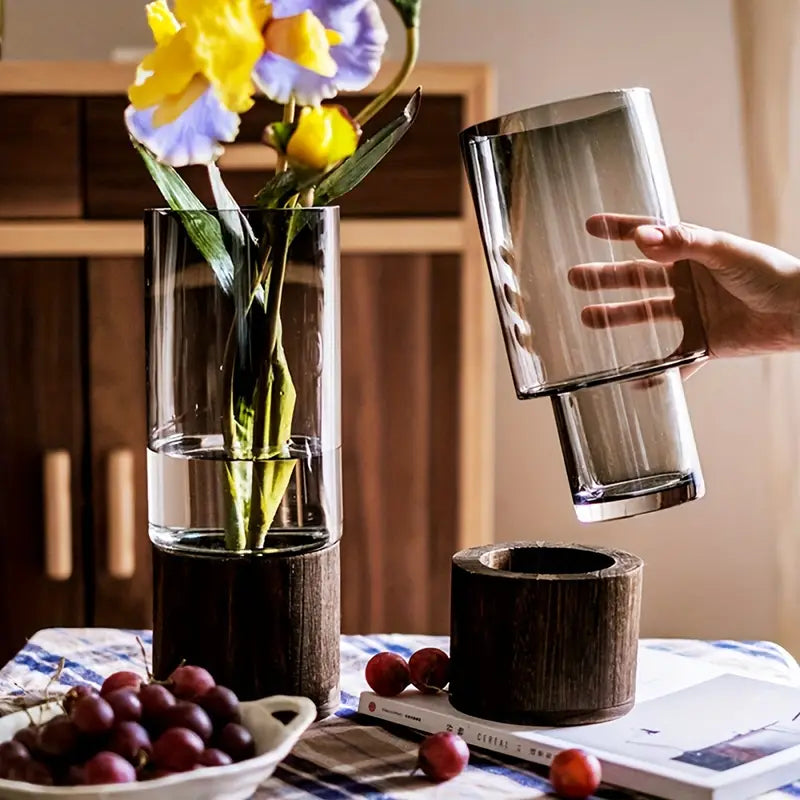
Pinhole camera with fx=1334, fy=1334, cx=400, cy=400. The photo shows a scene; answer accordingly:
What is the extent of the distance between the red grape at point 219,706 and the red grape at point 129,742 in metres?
0.06

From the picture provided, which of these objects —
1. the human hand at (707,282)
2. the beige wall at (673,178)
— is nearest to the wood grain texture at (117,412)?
the beige wall at (673,178)

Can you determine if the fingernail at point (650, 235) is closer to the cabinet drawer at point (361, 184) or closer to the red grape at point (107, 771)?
the red grape at point (107, 771)

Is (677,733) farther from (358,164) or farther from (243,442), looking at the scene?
(358,164)

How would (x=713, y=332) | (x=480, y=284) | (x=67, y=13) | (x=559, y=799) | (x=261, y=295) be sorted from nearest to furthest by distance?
(x=559, y=799)
(x=261, y=295)
(x=713, y=332)
(x=480, y=284)
(x=67, y=13)

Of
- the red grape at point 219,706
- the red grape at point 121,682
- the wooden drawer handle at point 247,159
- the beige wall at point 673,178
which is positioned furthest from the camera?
the beige wall at point 673,178

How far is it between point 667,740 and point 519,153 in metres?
0.43

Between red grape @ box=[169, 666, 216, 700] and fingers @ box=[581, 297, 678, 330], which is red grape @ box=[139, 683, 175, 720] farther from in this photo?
fingers @ box=[581, 297, 678, 330]

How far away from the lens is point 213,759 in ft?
2.66

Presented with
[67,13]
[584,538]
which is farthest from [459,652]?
[67,13]

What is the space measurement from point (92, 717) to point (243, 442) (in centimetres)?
27

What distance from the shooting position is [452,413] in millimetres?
2283

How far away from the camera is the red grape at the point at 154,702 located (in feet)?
2.77

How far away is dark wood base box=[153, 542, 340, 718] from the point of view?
102cm

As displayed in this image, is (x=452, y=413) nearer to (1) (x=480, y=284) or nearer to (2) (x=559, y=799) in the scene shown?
(1) (x=480, y=284)
